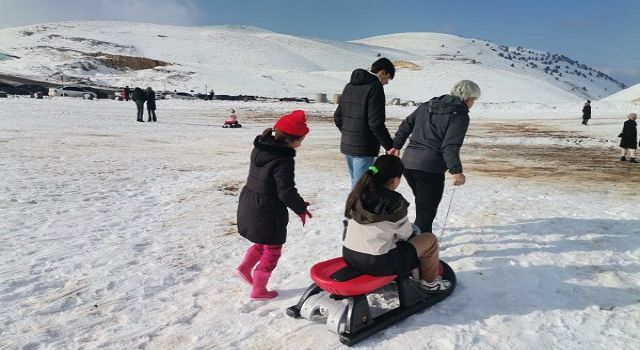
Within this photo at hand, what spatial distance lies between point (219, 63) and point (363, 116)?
100m

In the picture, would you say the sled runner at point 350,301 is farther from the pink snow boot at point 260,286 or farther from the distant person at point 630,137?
the distant person at point 630,137

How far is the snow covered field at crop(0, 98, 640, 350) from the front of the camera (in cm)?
358

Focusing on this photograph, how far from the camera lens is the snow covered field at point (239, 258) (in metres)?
3.58

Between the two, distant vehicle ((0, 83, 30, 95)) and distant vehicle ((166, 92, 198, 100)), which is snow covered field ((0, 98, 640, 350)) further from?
distant vehicle ((166, 92, 198, 100))

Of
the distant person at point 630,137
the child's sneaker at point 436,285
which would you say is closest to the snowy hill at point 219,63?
the distant person at point 630,137

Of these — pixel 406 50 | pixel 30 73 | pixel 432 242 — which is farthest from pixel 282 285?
pixel 406 50

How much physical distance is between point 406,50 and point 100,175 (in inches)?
6838

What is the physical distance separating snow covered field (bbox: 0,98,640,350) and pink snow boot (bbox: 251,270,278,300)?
107mm

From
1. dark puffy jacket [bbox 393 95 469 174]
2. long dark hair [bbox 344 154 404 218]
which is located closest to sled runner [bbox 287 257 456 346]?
long dark hair [bbox 344 154 404 218]

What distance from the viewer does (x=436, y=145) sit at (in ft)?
15.4

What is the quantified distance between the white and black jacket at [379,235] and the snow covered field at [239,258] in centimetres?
55

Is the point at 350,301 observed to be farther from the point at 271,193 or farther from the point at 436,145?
the point at 436,145

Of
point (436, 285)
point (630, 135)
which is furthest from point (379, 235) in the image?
point (630, 135)

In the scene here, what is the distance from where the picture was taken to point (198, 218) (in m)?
6.73
